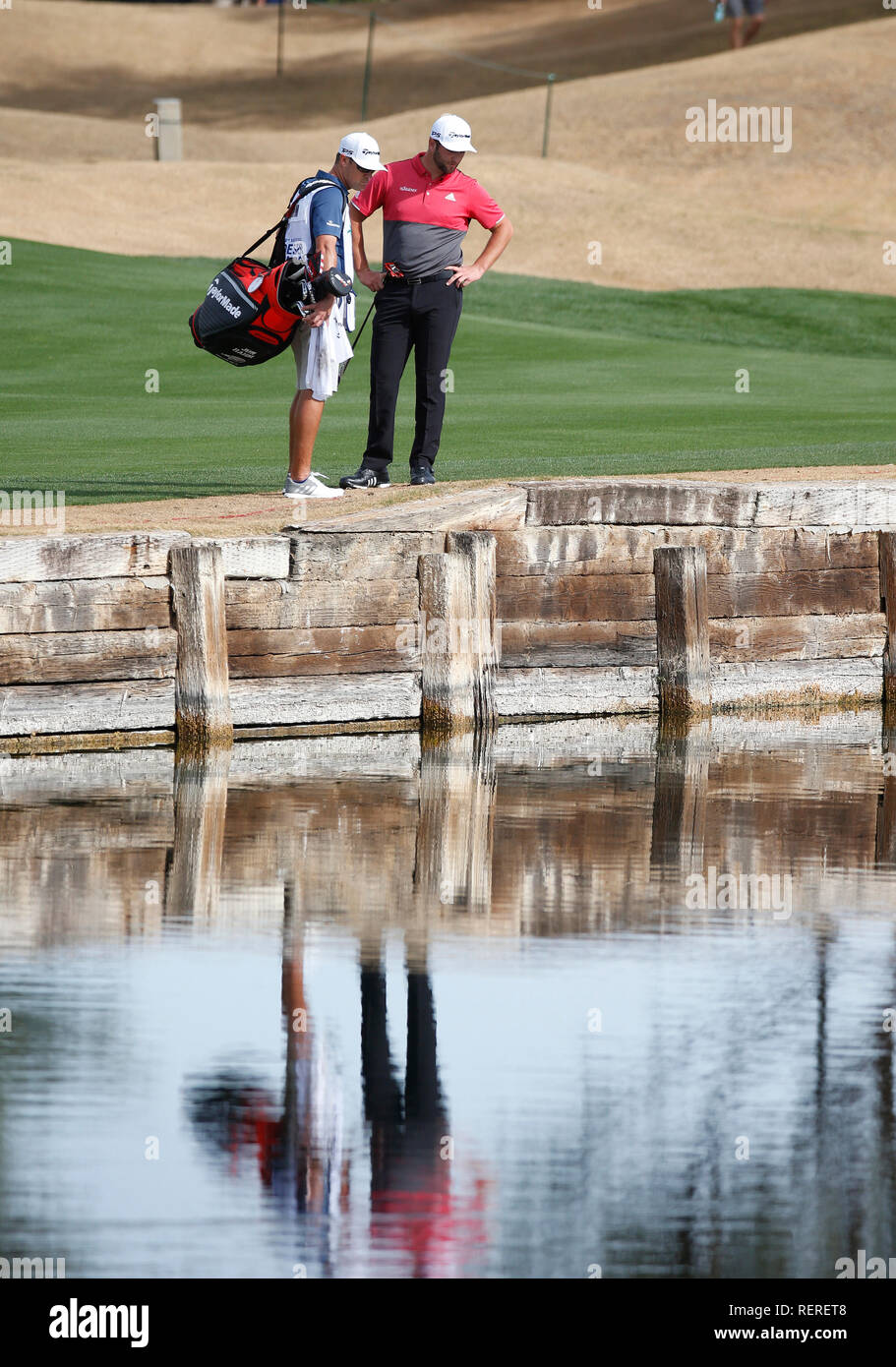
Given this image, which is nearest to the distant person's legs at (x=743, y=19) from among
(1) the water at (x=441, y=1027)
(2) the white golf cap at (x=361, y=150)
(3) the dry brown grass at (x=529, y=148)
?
(3) the dry brown grass at (x=529, y=148)

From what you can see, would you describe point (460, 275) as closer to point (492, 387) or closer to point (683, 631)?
point (683, 631)

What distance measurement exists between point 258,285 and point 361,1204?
707 centimetres

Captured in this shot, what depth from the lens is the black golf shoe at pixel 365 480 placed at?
12.8 metres

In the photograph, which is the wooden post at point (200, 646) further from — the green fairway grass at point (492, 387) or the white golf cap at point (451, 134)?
the white golf cap at point (451, 134)

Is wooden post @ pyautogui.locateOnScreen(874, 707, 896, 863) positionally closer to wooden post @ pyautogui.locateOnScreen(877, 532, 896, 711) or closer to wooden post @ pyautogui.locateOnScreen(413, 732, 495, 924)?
wooden post @ pyautogui.locateOnScreen(877, 532, 896, 711)

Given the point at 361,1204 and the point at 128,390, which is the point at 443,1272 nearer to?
the point at 361,1204

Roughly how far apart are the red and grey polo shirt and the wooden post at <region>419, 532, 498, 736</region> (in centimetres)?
176

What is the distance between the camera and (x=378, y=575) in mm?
12164

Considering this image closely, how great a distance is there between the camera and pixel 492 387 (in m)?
20.8

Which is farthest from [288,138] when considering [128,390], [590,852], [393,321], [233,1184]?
[233,1184]

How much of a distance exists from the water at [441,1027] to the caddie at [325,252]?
2385mm

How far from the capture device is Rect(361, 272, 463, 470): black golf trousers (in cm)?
1259

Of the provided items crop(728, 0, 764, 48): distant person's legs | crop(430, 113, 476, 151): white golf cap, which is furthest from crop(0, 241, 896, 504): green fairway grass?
crop(728, 0, 764, 48): distant person's legs

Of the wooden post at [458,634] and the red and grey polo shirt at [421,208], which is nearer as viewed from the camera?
the wooden post at [458,634]
